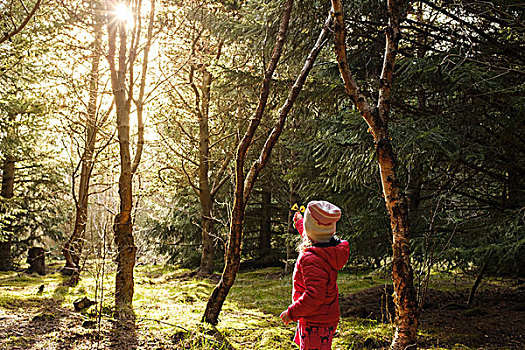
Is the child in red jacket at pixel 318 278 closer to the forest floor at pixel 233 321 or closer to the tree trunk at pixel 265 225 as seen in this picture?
the forest floor at pixel 233 321

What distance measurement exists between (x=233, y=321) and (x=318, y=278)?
2932mm

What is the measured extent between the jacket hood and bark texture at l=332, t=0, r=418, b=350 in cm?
70

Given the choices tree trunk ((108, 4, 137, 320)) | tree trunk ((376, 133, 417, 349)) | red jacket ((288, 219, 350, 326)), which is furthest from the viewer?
tree trunk ((108, 4, 137, 320))

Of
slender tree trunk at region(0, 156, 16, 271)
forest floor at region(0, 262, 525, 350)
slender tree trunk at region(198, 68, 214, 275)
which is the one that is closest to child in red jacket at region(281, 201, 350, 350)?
forest floor at region(0, 262, 525, 350)

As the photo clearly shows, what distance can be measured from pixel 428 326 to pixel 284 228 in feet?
29.7

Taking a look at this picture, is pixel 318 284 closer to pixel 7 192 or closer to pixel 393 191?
pixel 393 191

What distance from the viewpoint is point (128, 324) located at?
498 centimetres

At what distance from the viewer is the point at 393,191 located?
3674 millimetres

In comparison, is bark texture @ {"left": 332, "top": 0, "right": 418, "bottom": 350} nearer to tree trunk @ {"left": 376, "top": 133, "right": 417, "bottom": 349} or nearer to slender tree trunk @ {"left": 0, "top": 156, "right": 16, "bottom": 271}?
tree trunk @ {"left": 376, "top": 133, "right": 417, "bottom": 349}

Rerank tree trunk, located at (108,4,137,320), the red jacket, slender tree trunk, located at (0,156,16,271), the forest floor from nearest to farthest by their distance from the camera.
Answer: the red jacket → the forest floor → tree trunk, located at (108,4,137,320) → slender tree trunk, located at (0,156,16,271)

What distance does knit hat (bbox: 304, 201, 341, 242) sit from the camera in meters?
3.11

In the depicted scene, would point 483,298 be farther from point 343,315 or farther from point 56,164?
point 56,164

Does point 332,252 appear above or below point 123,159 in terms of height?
below

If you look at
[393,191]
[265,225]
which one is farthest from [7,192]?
[393,191]
